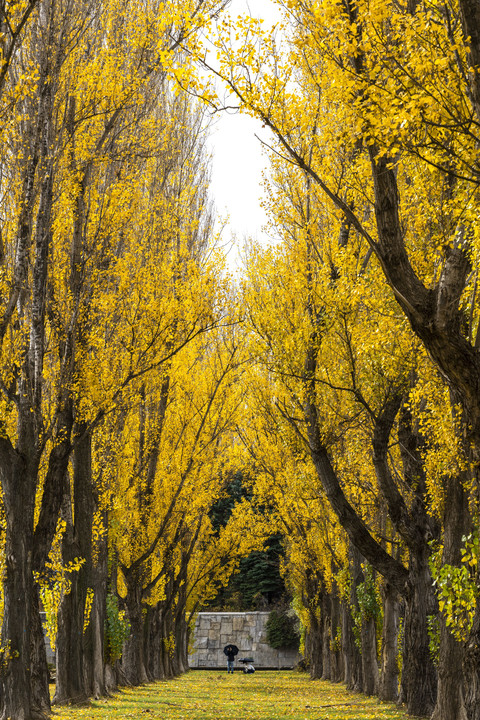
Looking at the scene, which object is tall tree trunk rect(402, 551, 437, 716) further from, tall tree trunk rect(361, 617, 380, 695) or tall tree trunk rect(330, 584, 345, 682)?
tall tree trunk rect(330, 584, 345, 682)

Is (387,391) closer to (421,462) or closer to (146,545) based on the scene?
(421,462)

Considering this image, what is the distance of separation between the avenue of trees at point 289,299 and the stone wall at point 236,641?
26.2 metres

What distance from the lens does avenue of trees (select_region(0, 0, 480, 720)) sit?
5.55m

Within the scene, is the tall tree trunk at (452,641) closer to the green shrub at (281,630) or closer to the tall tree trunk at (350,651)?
the tall tree trunk at (350,651)

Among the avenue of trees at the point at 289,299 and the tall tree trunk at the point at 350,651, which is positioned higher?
the avenue of trees at the point at 289,299

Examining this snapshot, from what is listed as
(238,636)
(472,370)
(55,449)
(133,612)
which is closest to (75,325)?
(55,449)

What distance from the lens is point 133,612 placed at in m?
19.7

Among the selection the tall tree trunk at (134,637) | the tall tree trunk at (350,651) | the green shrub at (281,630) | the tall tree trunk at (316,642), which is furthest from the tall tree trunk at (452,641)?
the green shrub at (281,630)

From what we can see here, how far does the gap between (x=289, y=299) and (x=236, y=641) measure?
1363 inches

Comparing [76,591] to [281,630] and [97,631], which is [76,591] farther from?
[281,630]

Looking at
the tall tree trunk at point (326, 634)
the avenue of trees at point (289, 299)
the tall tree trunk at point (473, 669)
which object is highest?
the avenue of trees at point (289, 299)

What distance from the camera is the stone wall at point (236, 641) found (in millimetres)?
42031

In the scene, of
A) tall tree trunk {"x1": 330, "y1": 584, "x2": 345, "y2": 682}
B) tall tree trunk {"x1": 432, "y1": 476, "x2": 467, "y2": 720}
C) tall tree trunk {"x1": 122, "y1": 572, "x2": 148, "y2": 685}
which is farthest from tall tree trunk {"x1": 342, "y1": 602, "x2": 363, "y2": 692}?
tall tree trunk {"x1": 432, "y1": 476, "x2": 467, "y2": 720}

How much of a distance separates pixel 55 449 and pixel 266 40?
19.4 ft
